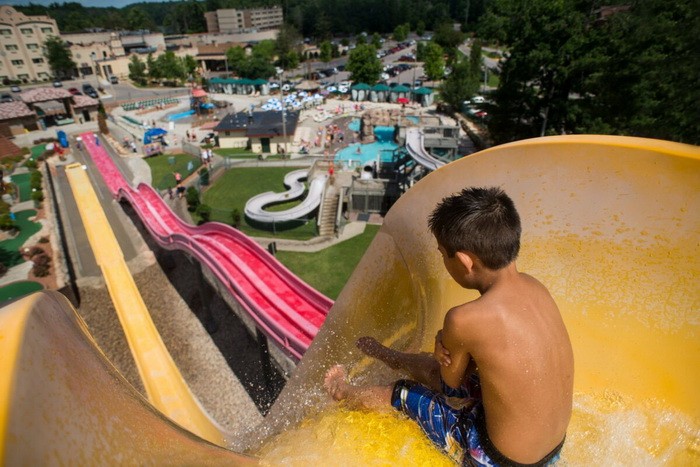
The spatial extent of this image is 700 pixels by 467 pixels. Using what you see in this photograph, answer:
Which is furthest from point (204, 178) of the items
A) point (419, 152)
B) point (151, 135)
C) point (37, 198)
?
point (419, 152)

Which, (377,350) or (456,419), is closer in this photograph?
(456,419)

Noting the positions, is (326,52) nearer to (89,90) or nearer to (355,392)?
(89,90)

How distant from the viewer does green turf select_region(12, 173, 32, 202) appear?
2427 centimetres

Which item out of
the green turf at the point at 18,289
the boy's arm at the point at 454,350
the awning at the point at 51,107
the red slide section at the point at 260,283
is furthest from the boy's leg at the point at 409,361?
the awning at the point at 51,107

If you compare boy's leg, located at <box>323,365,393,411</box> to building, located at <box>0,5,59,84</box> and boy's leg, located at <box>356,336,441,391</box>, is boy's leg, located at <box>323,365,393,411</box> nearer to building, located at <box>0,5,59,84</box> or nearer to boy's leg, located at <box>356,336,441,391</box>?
boy's leg, located at <box>356,336,441,391</box>

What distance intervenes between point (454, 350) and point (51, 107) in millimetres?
50781

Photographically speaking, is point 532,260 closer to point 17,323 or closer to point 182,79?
point 17,323

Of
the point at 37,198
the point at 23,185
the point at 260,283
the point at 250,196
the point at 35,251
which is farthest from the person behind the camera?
the point at 23,185

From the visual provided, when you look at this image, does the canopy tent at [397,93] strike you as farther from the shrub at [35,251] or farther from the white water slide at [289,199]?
the shrub at [35,251]

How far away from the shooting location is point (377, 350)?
356 centimetres

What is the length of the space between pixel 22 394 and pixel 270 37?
10957 centimetres

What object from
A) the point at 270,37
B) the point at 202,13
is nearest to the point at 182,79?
the point at 270,37

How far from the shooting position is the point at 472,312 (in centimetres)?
232

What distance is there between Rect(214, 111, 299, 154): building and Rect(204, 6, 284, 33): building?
90.7 metres
